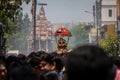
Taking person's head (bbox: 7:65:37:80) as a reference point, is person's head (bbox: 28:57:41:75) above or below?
below

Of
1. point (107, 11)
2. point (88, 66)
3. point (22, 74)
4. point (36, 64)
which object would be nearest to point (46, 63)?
point (36, 64)

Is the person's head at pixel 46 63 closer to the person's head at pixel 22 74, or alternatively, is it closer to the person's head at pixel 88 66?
the person's head at pixel 22 74

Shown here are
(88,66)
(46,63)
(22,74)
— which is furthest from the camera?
(46,63)

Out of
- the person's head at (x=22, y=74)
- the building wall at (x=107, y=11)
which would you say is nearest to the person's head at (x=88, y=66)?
the person's head at (x=22, y=74)

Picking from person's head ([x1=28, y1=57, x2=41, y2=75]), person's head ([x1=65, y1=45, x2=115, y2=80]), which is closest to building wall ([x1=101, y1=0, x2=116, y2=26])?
person's head ([x1=28, y1=57, x2=41, y2=75])

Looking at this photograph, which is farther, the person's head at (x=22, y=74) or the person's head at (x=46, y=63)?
the person's head at (x=46, y=63)

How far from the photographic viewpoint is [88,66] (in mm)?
3246

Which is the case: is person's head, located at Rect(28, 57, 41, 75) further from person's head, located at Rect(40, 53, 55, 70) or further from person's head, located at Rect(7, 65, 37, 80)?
person's head, located at Rect(7, 65, 37, 80)

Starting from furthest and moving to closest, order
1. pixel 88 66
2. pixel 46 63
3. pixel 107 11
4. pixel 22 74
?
pixel 107 11
pixel 46 63
pixel 22 74
pixel 88 66

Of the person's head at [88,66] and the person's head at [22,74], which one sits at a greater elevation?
the person's head at [88,66]

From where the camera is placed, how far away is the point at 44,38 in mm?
165625

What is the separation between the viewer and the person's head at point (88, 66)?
128 inches

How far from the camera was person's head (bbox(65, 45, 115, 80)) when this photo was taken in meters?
3.25

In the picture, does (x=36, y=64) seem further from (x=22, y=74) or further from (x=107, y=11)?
(x=107, y=11)
